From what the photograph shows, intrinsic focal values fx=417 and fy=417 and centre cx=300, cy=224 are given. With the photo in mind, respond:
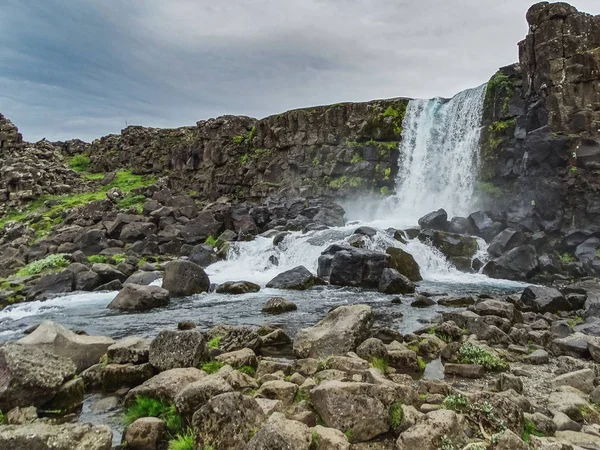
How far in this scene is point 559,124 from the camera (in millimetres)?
29844

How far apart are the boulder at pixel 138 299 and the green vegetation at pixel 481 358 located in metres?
12.8

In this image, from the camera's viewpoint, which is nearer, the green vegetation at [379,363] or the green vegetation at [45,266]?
the green vegetation at [379,363]

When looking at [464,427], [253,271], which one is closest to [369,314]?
[464,427]

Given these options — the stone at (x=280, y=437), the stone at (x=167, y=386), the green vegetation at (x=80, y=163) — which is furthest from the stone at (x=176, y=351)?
the green vegetation at (x=80, y=163)

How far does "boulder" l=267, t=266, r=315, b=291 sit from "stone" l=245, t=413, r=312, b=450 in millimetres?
16336

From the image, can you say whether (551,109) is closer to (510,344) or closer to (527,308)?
(527,308)

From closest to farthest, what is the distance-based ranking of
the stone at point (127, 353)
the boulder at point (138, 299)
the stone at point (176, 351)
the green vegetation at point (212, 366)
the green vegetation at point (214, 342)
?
1. the green vegetation at point (212, 366)
2. the stone at point (176, 351)
3. the stone at point (127, 353)
4. the green vegetation at point (214, 342)
5. the boulder at point (138, 299)

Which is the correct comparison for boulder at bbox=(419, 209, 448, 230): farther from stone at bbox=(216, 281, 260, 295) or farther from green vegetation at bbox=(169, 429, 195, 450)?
green vegetation at bbox=(169, 429, 195, 450)

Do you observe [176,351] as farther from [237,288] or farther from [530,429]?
[237,288]

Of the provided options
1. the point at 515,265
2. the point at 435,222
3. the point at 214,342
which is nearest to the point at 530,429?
the point at 214,342

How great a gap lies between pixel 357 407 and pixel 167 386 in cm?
315

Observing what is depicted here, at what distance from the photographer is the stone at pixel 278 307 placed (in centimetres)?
1616

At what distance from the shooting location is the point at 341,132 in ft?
168

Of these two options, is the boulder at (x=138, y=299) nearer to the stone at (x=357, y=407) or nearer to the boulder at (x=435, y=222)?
the stone at (x=357, y=407)
